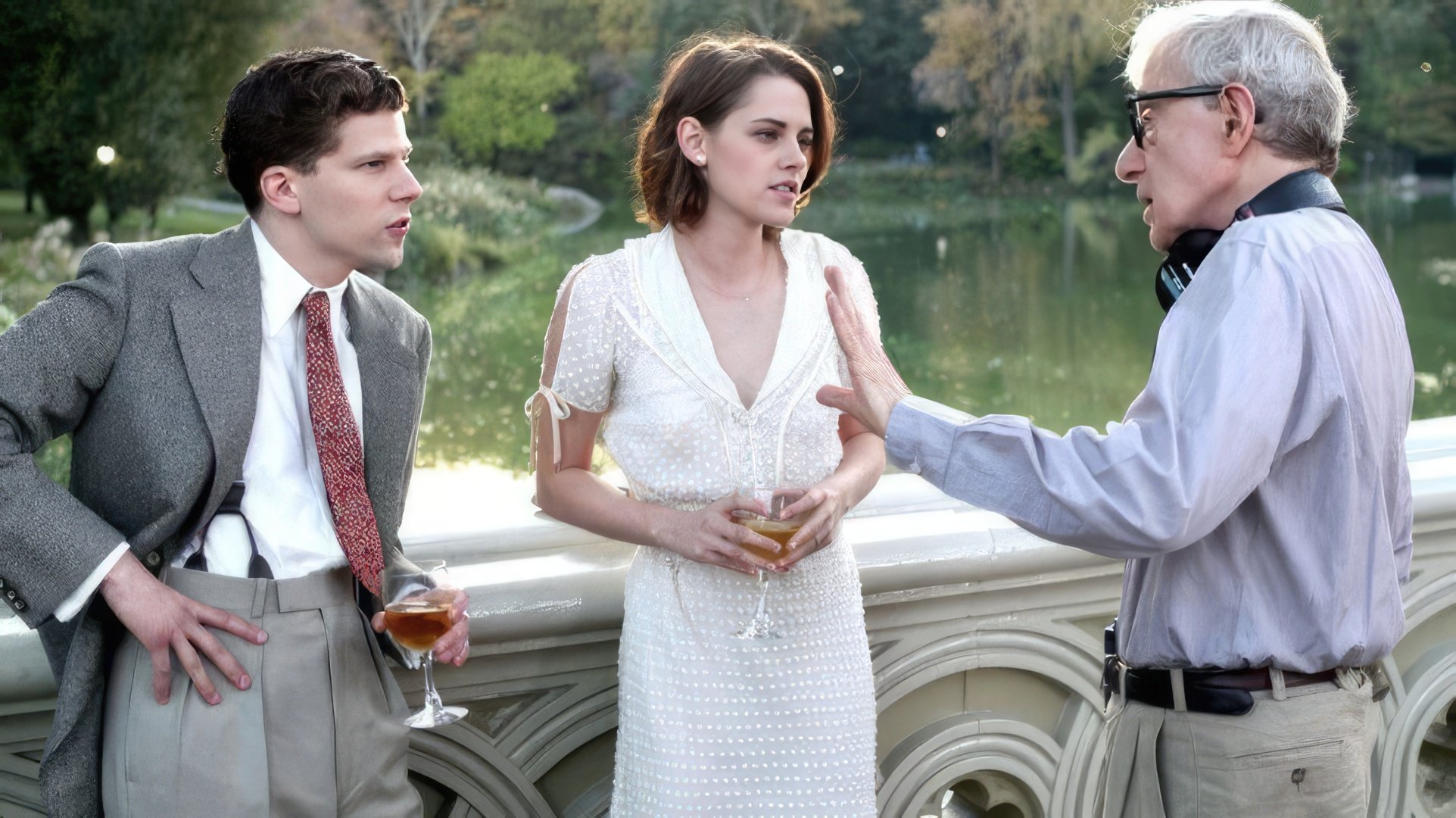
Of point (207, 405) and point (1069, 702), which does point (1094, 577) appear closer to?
point (1069, 702)

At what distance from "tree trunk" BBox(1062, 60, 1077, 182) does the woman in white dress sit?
3.50 ft

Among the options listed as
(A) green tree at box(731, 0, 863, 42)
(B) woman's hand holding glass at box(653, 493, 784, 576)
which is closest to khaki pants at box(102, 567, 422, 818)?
(B) woman's hand holding glass at box(653, 493, 784, 576)

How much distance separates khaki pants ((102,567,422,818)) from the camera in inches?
59.8

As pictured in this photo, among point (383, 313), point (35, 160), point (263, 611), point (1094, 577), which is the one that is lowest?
point (1094, 577)

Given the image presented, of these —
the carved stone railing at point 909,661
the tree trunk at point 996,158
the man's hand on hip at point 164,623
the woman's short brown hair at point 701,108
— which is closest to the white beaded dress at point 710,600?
the woman's short brown hair at point 701,108

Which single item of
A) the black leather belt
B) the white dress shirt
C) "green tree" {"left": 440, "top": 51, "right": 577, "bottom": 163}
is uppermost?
"green tree" {"left": 440, "top": 51, "right": 577, "bottom": 163}

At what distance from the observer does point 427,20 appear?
2373 millimetres

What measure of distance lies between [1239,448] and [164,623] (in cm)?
116

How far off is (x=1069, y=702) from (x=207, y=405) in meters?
1.66

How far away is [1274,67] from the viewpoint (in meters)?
1.48

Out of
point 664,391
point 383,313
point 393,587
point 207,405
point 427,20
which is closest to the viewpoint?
point 207,405

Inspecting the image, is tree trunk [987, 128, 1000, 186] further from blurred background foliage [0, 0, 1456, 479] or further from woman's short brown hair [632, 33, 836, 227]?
woman's short brown hair [632, 33, 836, 227]

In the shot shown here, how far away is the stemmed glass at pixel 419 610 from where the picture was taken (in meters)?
1.60

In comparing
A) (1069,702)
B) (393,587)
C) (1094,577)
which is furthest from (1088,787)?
(393,587)
